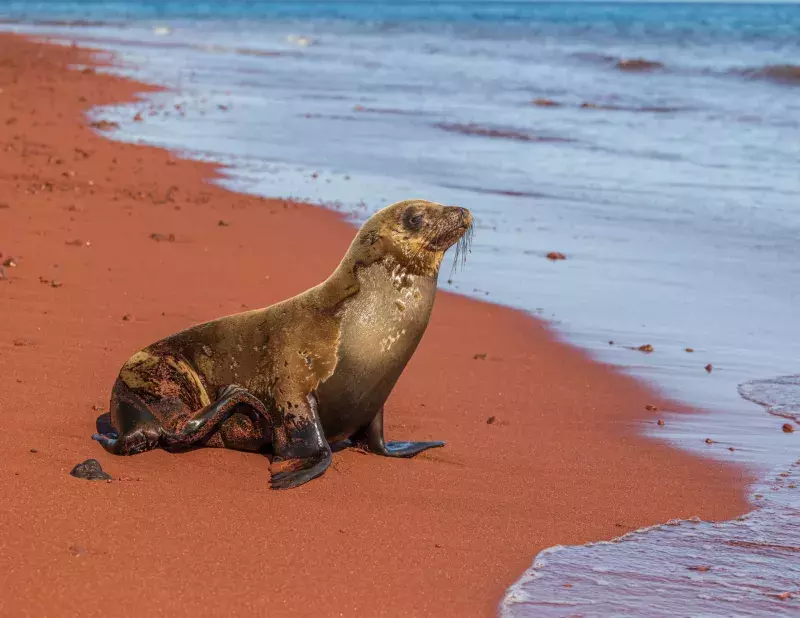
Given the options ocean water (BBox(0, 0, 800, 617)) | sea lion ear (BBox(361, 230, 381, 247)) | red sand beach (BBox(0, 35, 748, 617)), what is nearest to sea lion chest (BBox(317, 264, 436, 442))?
sea lion ear (BBox(361, 230, 381, 247))

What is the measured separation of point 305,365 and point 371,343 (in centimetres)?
31

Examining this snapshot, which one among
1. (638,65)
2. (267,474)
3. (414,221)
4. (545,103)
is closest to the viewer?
(267,474)

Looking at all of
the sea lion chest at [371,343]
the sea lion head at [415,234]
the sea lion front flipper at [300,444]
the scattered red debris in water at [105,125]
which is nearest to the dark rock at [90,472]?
the sea lion front flipper at [300,444]

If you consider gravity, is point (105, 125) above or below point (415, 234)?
below

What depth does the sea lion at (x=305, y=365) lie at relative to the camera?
206 inches

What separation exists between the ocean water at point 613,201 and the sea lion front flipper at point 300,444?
3.65 feet

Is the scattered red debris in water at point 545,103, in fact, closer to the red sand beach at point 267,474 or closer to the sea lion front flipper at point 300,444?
the red sand beach at point 267,474

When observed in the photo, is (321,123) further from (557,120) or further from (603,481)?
(603,481)

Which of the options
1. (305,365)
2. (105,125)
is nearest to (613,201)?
(105,125)

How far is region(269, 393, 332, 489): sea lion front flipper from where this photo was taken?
200 inches

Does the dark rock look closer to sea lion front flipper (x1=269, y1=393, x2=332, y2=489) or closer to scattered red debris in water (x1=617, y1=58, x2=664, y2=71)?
sea lion front flipper (x1=269, y1=393, x2=332, y2=489)

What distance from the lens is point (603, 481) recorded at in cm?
557

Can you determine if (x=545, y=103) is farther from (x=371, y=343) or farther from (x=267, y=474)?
(x=267, y=474)

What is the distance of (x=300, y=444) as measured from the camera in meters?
5.19
